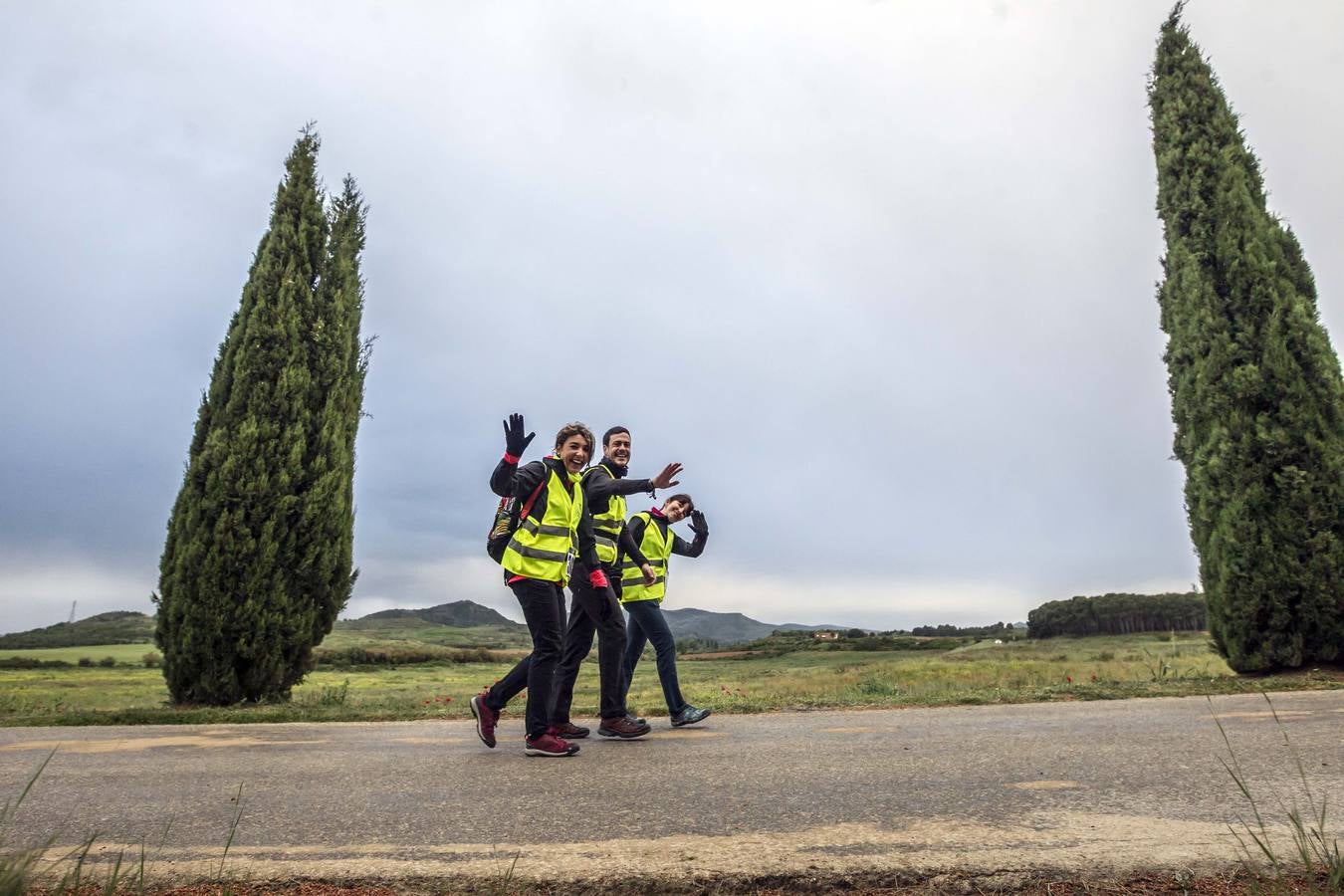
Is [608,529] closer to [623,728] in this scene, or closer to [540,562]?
[540,562]

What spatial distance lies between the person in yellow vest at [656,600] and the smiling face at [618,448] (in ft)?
1.73

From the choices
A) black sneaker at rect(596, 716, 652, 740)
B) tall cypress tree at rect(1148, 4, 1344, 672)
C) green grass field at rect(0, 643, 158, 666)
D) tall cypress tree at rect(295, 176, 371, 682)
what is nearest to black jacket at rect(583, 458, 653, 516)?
black sneaker at rect(596, 716, 652, 740)

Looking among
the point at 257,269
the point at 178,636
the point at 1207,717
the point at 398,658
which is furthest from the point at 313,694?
the point at 398,658

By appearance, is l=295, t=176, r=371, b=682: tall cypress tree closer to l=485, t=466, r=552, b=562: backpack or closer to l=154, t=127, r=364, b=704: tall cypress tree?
l=154, t=127, r=364, b=704: tall cypress tree

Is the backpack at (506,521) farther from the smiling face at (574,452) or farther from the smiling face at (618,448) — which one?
the smiling face at (618,448)

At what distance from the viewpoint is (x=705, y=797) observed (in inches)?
143

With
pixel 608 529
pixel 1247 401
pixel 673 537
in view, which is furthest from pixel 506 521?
pixel 1247 401

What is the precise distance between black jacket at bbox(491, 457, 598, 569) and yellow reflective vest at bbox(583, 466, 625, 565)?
1.35ft

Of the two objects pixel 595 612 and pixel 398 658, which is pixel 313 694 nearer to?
pixel 595 612

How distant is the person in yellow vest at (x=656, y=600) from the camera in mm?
6281

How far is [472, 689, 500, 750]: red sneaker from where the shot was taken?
5.37 meters

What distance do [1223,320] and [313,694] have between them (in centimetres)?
1338

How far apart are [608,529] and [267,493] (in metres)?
6.22

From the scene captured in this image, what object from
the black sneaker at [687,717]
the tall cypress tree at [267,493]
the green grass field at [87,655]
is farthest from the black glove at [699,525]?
the green grass field at [87,655]
